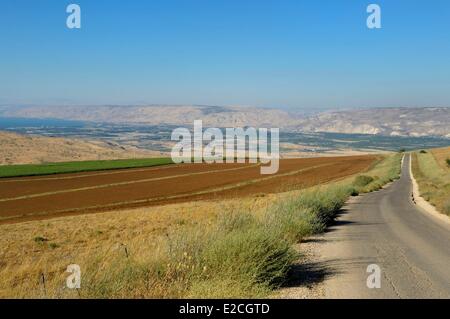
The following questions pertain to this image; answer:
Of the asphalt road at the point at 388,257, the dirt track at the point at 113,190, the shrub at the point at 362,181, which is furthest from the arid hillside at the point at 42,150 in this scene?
the asphalt road at the point at 388,257

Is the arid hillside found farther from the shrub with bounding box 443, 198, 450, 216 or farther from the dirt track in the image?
the shrub with bounding box 443, 198, 450, 216

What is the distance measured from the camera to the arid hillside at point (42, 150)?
115875mm

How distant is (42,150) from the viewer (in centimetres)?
12569

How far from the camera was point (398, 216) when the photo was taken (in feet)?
79.4

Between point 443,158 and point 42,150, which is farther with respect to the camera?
point 42,150

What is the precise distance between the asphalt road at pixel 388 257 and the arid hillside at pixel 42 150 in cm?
10352

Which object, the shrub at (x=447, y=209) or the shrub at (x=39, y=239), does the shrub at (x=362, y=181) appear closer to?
the shrub at (x=447, y=209)

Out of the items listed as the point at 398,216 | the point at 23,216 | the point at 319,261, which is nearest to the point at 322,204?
the point at 398,216

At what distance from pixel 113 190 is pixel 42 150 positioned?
255ft

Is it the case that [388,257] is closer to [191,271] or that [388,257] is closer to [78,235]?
[191,271]

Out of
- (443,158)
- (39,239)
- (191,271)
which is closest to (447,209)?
(39,239)
